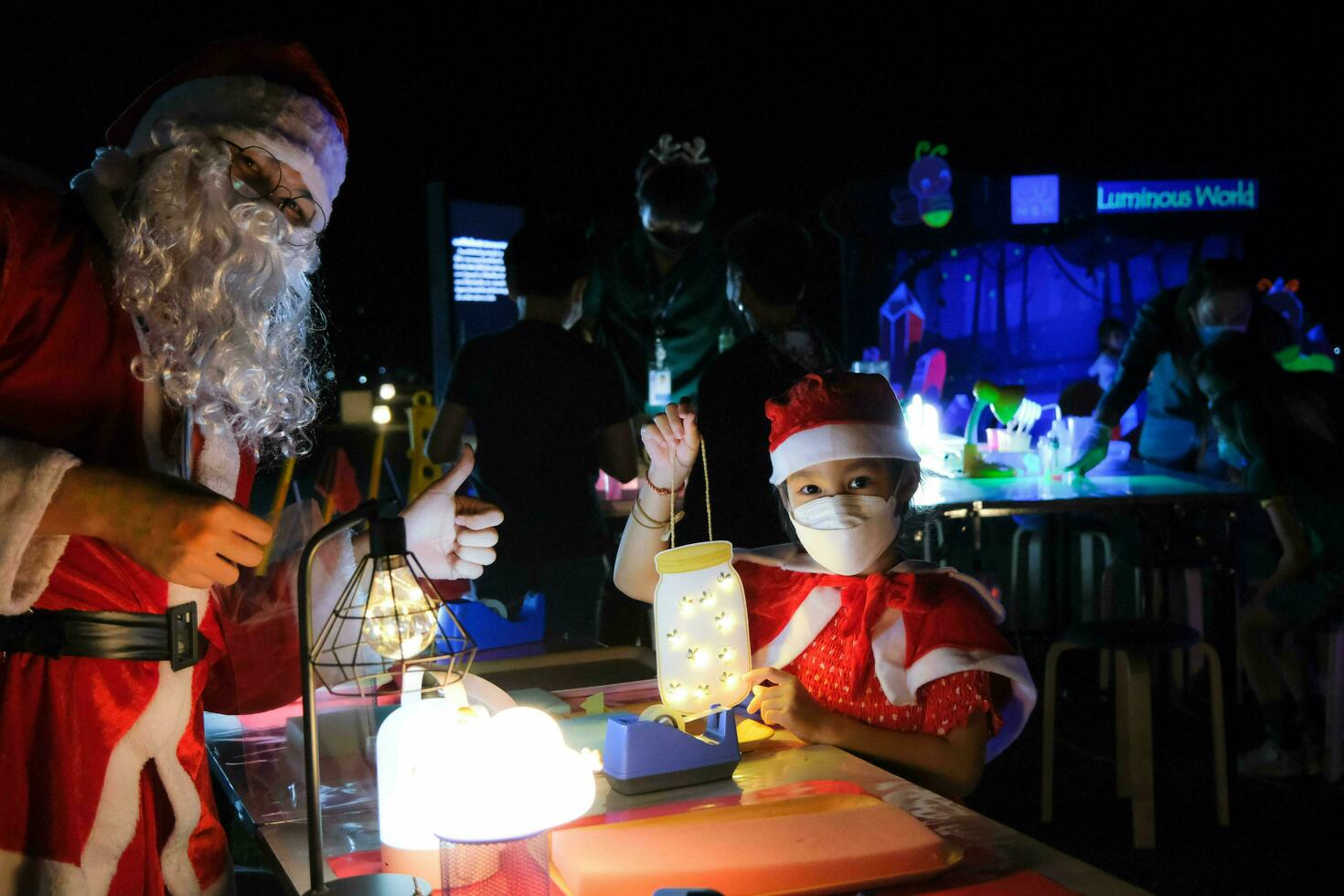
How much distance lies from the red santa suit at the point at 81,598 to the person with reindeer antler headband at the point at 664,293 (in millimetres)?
4542

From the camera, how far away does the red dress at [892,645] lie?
170 cm

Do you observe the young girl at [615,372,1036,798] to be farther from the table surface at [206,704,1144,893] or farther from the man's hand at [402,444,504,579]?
the man's hand at [402,444,504,579]

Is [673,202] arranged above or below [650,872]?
above

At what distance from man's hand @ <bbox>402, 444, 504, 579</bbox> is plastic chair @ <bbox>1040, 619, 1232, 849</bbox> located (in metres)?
2.64

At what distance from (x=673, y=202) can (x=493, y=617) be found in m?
3.68

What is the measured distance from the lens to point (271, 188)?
63.7 inches

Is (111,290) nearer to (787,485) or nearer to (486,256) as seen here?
(787,485)

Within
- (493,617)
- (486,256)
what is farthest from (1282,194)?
(493,617)

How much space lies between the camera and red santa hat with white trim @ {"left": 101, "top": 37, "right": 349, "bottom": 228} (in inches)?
62.6

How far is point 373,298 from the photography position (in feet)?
36.9

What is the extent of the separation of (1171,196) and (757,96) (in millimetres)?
4505

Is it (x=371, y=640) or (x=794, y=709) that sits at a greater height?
(x=371, y=640)

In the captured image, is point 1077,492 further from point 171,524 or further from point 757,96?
point 757,96

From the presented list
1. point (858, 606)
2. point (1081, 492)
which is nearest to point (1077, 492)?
point (1081, 492)
